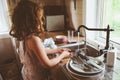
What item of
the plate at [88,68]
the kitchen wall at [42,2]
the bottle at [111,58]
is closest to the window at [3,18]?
the kitchen wall at [42,2]

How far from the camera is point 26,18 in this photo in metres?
1.15

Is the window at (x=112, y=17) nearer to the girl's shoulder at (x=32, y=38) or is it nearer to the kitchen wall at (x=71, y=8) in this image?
the kitchen wall at (x=71, y=8)

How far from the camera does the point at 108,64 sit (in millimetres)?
1119

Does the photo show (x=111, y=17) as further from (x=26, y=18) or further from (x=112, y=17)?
(x=26, y=18)

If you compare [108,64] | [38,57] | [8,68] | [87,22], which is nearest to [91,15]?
[87,22]

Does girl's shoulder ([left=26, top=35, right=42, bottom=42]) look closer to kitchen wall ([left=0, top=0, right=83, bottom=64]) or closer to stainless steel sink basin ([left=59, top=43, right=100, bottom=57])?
stainless steel sink basin ([left=59, top=43, right=100, bottom=57])

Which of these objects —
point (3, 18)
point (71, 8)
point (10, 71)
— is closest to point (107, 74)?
point (71, 8)

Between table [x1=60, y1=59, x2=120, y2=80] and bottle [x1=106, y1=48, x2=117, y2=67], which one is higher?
bottle [x1=106, y1=48, x2=117, y2=67]

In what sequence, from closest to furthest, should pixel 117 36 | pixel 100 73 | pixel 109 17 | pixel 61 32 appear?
pixel 100 73 → pixel 117 36 → pixel 109 17 → pixel 61 32

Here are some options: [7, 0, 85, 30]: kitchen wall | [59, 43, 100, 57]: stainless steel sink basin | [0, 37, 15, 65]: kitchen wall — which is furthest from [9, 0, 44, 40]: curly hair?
[0, 37, 15, 65]: kitchen wall

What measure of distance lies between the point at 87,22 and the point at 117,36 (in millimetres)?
391

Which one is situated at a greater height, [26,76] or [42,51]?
[42,51]

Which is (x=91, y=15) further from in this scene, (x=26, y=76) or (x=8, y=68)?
(x=8, y=68)

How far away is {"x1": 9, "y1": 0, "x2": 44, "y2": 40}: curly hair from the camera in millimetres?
1151
